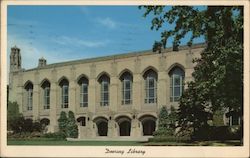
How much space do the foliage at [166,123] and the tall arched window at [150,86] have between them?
13.4 inches

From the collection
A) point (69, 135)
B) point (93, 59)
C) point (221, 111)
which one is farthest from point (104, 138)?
point (221, 111)

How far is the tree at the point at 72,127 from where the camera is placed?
409 inches

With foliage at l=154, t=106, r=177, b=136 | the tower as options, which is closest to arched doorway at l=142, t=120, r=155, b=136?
foliage at l=154, t=106, r=177, b=136

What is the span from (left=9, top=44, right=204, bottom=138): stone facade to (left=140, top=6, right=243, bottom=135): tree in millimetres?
332

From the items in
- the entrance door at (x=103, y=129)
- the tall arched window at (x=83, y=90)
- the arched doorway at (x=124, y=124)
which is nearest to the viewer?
the entrance door at (x=103, y=129)

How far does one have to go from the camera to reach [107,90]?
1109cm

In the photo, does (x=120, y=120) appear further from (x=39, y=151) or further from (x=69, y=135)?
(x=39, y=151)

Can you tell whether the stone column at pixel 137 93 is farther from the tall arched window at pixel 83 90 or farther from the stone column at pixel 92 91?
the tall arched window at pixel 83 90

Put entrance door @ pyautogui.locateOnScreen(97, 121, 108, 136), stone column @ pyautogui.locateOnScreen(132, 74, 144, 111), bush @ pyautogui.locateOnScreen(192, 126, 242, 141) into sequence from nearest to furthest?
bush @ pyautogui.locateOnScreen(192, 126, 242, 141)
entrance door @ pyautogui.locateOnScreen(97, 121, 108, 136)
stone column @ pyautogui.locateOnScreen(132, 74, 144, 111)

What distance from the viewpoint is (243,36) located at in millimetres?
9516

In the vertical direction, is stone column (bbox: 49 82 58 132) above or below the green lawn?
above

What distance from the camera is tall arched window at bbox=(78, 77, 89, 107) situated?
10.9 metres

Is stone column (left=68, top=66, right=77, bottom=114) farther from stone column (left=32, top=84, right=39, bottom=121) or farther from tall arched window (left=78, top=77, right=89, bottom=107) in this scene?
stone column (left=32, top=84, right=39, bottom=121)

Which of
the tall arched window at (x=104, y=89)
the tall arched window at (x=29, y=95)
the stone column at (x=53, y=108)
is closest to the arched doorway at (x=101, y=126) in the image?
the tall arched window at (x=104, y=89)
